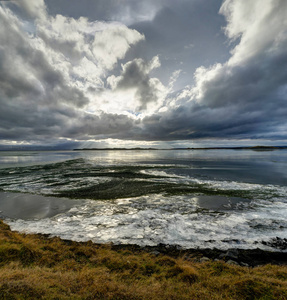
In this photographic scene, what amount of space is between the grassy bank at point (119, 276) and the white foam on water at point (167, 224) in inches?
62.7

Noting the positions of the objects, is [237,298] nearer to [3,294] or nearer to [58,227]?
[3,294]

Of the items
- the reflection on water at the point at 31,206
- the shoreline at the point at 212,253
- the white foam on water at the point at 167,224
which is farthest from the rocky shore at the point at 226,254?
the reflection on water at the point at 31,206

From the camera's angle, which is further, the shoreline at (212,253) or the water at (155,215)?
the water at (155,215)

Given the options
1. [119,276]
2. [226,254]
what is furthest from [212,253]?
[119,276]

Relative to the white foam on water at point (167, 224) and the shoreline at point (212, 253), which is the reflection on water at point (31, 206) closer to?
the white foam on water at point (167, 224)

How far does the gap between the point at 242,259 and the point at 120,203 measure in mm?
11115

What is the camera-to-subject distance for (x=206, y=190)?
65.6 ft

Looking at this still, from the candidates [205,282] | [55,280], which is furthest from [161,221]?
[55,280]

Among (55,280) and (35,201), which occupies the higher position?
(55,280)

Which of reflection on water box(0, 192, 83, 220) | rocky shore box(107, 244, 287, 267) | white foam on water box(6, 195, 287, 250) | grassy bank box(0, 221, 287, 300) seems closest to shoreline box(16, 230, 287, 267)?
rocky shore box(107, 244, 287, 267)

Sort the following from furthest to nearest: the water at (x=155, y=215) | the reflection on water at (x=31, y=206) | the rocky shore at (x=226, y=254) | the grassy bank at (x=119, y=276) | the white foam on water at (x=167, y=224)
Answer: the reflection on water at (x=31, y=206) → the water at (x=155, y=215) → the white foam on water at (x=167, y=224) → the rocky shore at (x=226, y=254) → the grassy bank at (x=119, y=276)

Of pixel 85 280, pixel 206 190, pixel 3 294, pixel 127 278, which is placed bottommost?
pixel 206 190

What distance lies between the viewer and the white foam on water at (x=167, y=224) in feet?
29.6

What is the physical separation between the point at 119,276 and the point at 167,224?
19.1 ft
